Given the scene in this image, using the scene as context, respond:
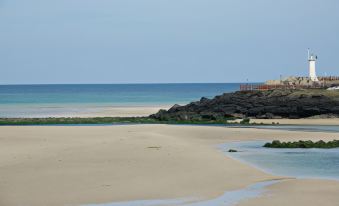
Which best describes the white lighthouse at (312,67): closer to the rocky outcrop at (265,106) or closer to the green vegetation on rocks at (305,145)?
the rocky outcrop at (265,106)

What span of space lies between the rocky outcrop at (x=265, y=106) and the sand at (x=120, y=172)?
18.7 m

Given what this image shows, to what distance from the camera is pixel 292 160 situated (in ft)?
78.8

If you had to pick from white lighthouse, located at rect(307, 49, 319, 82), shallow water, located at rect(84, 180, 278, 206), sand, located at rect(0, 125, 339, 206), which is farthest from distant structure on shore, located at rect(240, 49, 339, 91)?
shallow water, located at rect(84, 180, 278, 206)

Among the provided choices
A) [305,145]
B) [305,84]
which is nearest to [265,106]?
[305,84]

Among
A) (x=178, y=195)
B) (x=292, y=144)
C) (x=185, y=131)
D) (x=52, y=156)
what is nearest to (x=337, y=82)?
(x=185, y=131)

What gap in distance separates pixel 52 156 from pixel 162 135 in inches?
464

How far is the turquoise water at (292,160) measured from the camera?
20.4 m

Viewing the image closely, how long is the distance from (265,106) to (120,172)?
34.2 metres

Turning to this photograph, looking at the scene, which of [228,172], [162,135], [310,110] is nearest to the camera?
[228,172]

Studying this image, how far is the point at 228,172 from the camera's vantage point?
798 inches

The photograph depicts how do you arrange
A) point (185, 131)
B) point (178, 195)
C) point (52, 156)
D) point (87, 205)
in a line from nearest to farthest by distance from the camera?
point (87, 205), point (178, 195), point (52, 156), point (185, 131)

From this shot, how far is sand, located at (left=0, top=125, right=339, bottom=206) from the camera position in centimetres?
1606

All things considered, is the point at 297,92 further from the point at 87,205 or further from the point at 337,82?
the point at 87,205

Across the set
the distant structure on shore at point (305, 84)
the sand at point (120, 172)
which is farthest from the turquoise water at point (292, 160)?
the distant structure on shore at point (305, 84)
